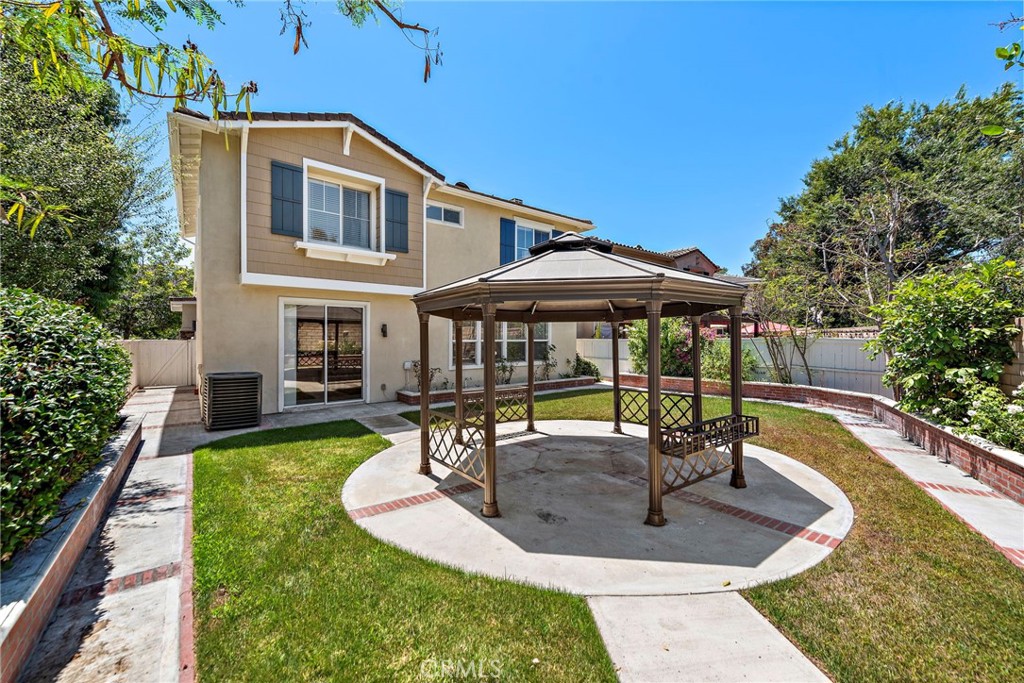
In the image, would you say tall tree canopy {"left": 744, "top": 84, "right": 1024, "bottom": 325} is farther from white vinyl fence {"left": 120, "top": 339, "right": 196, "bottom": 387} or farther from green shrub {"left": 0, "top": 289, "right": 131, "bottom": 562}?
white vinyl fence {"left": 120, "top": 339, "right": 196, "bottom": 387}

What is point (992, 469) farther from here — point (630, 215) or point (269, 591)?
point (630, 215)

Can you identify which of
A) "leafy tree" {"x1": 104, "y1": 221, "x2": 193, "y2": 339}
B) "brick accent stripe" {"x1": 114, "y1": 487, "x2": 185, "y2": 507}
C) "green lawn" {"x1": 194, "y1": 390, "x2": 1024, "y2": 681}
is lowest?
"green lawn" {"x1": 194, "y1": 390, "x2": 1024, "y2": 681}

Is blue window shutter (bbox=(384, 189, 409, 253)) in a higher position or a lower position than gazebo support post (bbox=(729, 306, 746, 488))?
higher

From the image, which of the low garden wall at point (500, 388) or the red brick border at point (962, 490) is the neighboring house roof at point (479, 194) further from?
the red brick border at point (962, 490)

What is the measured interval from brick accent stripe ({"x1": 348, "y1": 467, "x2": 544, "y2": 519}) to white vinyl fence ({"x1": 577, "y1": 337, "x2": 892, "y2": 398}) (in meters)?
9.74

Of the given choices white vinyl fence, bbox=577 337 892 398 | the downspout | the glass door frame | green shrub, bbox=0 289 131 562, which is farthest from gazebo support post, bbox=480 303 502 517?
white vinyl fence, bbox=577 337 892 398

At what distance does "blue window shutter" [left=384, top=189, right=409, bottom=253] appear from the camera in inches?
447

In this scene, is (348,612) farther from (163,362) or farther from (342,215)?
(163,362)

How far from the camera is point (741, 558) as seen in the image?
3.68 metres

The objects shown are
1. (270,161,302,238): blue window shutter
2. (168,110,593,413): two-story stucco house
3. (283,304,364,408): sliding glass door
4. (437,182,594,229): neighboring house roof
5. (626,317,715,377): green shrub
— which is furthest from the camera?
(626,317,715,377): green shrub

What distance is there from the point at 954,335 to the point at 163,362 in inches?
886

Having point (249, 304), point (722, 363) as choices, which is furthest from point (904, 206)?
point (249, 304)

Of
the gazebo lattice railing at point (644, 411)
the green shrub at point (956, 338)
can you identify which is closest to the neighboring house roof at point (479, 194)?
the gazebo lattice railing at point (644, 411)

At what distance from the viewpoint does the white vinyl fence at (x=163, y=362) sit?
1484 centimetres
